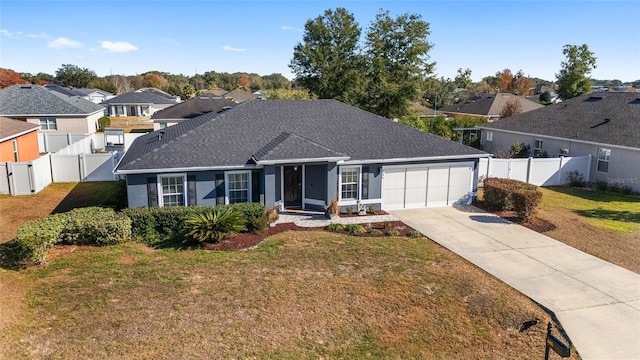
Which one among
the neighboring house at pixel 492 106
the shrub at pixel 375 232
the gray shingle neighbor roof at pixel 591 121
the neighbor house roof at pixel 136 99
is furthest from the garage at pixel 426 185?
the neighbor house roof at pixel 136 99

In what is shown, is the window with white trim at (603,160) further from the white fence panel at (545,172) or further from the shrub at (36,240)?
the shrub at (36,240)

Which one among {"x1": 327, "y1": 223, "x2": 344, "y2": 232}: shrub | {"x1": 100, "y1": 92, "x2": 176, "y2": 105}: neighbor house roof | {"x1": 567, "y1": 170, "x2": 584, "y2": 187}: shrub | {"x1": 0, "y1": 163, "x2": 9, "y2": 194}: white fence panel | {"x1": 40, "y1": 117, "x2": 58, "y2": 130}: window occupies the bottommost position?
{"x1": 327, "y1": 223, "x2": 344, "y2": 232}: shrub

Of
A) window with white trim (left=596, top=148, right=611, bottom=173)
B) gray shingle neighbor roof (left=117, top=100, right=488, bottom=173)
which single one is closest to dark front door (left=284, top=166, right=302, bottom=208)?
gray shingle neighbor roof (left=117, top=100, right=488, bottom=173)

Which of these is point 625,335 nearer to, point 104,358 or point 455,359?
point 455,359

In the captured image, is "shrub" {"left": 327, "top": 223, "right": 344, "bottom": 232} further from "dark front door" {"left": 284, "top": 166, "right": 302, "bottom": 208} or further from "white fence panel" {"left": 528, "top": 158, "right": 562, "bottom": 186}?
"white fence panel" {"left": 528, "top": 158, "right": 562, "bottom": 186}

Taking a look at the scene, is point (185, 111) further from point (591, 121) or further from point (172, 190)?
point (591, 121)

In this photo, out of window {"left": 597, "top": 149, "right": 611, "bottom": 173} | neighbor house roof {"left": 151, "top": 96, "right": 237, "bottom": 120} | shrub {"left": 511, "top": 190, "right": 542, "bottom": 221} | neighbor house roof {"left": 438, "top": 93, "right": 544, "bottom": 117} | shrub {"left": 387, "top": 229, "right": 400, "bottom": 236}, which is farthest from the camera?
neighbor house roof {"left": 438, "top": 93, "right": 544, "bottom": 117}
